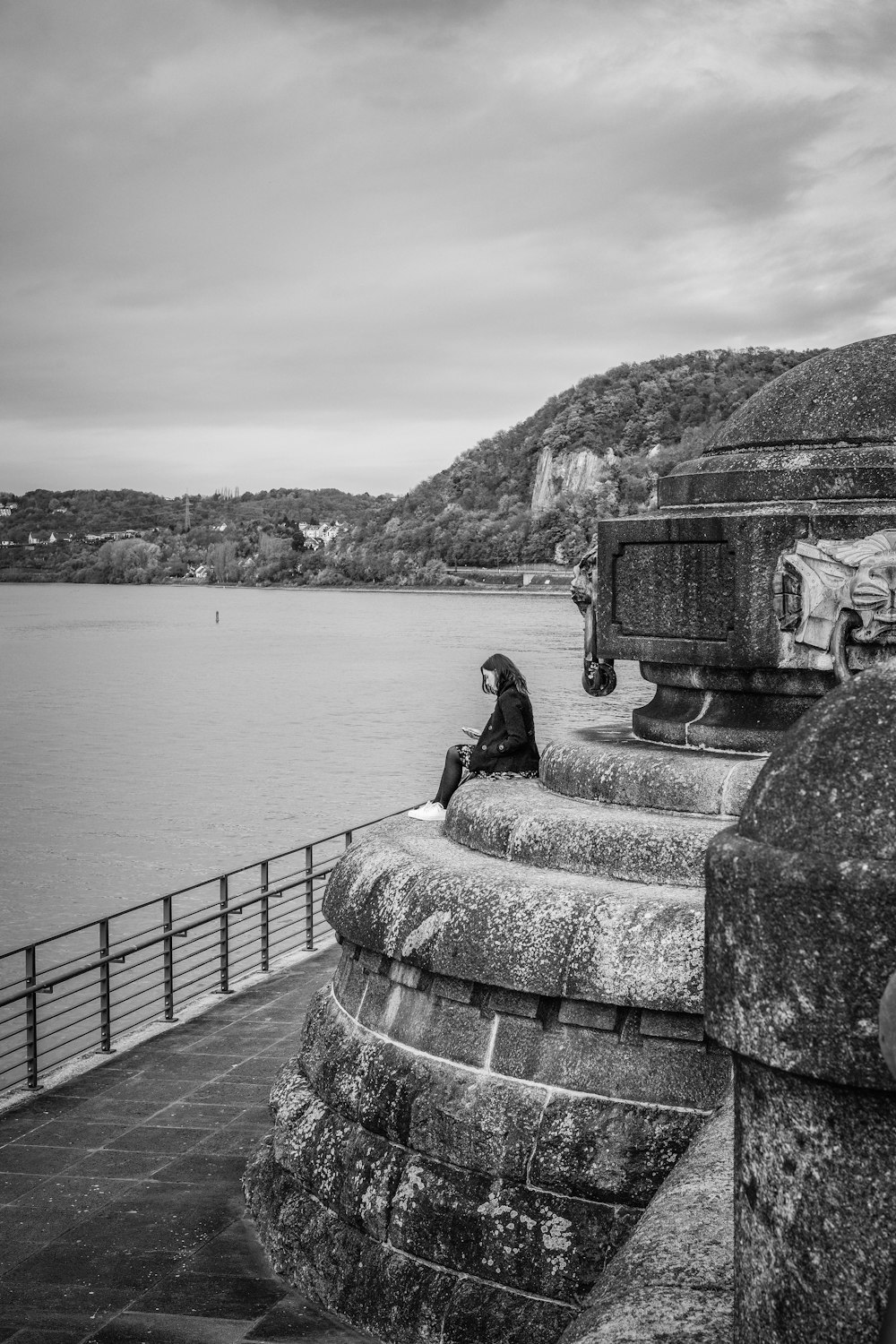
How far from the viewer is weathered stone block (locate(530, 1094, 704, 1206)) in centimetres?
427

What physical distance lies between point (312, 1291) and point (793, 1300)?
3.73 m

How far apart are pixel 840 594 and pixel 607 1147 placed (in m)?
2.26

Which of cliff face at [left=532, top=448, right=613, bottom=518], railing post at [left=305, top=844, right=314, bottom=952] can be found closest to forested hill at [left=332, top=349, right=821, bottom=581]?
cliff face at [left=532, top=448, right=613, bottom=518]

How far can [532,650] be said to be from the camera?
6397 centimetres

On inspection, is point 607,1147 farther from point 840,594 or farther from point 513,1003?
point 840,594

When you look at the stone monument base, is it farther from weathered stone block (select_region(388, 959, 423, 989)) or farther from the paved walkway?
the paved walkway

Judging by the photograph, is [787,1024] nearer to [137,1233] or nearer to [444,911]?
[444,911]

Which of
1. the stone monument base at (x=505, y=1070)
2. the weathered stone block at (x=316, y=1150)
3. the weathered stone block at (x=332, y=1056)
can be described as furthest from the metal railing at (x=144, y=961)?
the stone monument base at (x=505, y=1070)

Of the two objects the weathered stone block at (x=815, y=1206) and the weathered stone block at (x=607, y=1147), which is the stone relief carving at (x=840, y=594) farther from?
the weathered stone block at (x=815, y=1206)

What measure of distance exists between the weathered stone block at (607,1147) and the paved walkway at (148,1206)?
43.0 inches

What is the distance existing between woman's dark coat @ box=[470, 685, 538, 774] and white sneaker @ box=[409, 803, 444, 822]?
0.26 meters

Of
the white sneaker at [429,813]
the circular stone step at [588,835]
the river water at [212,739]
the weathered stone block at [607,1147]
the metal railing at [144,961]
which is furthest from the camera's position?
the river water at [212,739]

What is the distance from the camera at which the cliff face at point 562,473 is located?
9825cm

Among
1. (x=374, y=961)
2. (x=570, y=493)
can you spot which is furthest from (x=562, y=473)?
(x=374, y=961)
